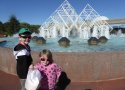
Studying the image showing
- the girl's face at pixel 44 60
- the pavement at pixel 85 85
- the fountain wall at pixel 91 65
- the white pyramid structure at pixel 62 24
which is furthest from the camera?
the white pyramid structure at pixel 62 24

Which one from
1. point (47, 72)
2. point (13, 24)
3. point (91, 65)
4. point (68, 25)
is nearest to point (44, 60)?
point (47, 72)

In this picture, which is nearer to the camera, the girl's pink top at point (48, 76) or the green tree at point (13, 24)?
the girl's pink top at point (48, 76)

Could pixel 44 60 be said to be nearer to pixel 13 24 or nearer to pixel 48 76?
pixel 48 76

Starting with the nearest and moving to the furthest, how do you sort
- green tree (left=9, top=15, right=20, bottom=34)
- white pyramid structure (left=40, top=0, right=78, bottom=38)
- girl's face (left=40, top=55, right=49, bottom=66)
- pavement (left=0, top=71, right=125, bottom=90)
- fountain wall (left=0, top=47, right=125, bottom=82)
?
girl's face (left=40, top=55, right=49, bottom=66) → pavement (left=0, top=71, right=125, bottom=90) → fountain wall (left=0, top=47, right=125, bottom=82) → white pyramid structure (left=40, top=0, right=78, bottom=38) → green tree (left=9, top=15, right=20, bottom=34)

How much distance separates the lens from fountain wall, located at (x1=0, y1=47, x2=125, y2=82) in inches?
348

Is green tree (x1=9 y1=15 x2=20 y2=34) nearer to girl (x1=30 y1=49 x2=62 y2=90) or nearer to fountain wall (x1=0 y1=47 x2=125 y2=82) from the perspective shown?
fountain wall (x1=0 y1=47 x2=125 y2=82)

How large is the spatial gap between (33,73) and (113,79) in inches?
226

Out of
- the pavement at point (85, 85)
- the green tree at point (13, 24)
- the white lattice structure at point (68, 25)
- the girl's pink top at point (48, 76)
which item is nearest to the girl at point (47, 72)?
the girl's pink top at point (48, 76)

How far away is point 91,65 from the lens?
8922mm

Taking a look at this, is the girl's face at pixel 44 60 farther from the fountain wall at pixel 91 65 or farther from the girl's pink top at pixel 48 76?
the fountain wall at pixel 91 65

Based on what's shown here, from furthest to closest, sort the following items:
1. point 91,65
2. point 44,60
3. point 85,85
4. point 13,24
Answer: point 13,24, point 91,65, point 85,85, point 44,60

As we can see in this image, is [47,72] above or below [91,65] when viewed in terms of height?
above

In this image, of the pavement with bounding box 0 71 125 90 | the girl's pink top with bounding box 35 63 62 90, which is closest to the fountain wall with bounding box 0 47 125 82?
the pavement with bounding box 0 71 125 90

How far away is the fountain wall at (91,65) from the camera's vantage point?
8852 mm
